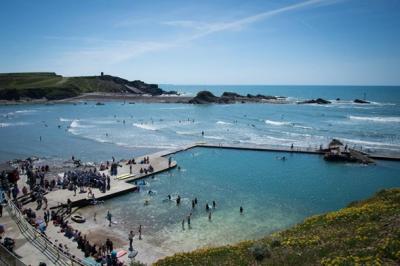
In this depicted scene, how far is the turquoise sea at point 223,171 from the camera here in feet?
99.0

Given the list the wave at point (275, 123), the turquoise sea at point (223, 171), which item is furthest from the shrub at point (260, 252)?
the wave at point (275, 123)

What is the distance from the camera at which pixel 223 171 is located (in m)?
47.5

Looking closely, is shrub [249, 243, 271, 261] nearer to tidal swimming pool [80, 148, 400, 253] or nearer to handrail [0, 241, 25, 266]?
tidal swimming pool [80, 148, 400, 253]

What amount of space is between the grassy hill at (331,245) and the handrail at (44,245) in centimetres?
478

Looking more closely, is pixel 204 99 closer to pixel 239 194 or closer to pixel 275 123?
pixel 275 123

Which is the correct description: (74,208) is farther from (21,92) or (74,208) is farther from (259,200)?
(21,92)

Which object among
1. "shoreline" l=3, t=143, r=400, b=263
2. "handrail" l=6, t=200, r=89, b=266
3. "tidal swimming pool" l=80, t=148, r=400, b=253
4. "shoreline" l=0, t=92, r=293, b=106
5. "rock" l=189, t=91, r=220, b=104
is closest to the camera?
"handrail" l=6, t=200, r=89, b=266

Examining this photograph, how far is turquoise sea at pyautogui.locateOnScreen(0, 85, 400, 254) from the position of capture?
30188 mm

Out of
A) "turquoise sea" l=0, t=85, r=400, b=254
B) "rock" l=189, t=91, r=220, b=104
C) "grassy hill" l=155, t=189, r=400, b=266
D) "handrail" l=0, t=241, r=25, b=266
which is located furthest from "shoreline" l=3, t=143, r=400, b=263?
"rock" l=189, t=91, r=220, b=104

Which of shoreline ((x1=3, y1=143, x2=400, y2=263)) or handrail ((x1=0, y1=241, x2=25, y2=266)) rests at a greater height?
handrail ((x1=0, y1=241, x2=25, y2=266))

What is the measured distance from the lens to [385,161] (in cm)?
5262

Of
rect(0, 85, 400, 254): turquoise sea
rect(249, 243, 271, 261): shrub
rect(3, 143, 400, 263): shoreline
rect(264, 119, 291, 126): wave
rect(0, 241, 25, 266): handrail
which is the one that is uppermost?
rect(249, 243, 271, 261): shrub

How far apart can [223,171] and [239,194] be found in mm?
9681

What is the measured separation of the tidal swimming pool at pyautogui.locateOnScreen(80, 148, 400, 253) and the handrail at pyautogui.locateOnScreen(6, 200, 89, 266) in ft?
24.7
